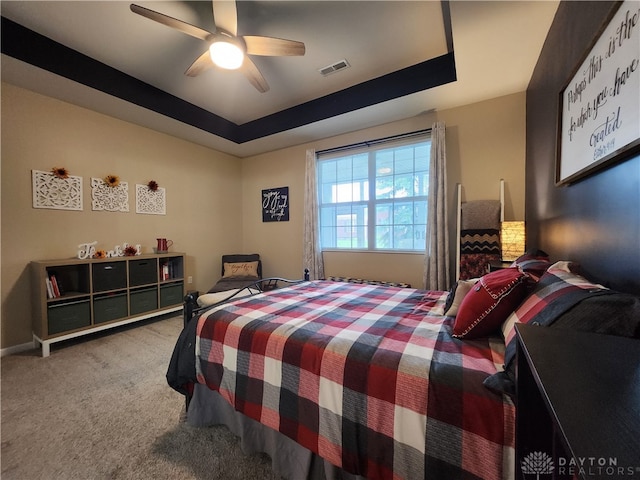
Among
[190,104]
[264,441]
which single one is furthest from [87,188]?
[264,441]

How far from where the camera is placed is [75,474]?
1.27 metres

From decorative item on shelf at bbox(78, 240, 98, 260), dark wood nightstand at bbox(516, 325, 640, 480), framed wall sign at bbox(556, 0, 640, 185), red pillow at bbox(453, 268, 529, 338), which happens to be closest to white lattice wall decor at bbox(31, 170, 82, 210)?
decorative item on shelf at bbox(78, 240, 98, 260)

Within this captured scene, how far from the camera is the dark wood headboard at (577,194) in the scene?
3.30ft

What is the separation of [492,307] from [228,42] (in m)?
2.43

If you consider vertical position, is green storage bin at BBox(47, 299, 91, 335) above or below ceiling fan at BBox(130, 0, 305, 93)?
below

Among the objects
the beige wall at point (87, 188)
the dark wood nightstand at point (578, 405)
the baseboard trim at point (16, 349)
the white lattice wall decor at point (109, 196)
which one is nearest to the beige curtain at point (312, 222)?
the beige wall at point (87, 188)

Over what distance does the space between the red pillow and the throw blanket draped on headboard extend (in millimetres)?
1810

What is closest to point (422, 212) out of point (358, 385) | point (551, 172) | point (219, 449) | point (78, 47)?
point (551, 172)

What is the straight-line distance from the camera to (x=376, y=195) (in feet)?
11.9

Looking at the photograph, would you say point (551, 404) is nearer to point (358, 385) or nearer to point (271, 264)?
point (358, 385)

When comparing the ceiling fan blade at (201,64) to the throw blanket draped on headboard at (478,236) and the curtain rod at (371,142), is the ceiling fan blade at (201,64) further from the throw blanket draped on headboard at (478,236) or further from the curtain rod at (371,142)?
the throw blanket draped on headboard at (478,236)

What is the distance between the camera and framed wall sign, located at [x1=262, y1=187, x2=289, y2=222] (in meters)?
4.36

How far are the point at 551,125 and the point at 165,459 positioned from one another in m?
3.22

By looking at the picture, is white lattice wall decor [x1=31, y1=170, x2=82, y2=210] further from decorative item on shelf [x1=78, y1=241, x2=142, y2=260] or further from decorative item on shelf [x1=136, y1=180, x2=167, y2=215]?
decorative item on shelf [x1=136, y1=180, x2=167, y2=215]
